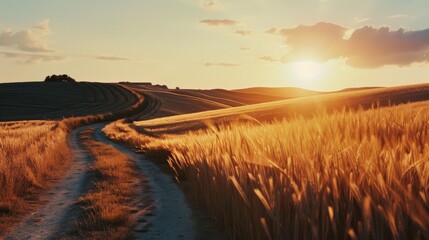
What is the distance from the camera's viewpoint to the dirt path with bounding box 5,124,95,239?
326 inches

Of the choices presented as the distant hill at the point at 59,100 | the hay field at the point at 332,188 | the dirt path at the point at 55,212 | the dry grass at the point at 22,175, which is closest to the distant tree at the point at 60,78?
the distant hill at the point at 59,100

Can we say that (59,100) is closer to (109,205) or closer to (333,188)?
(109,205)

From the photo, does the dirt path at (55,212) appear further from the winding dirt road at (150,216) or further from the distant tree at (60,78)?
the distant tree at (60,78)

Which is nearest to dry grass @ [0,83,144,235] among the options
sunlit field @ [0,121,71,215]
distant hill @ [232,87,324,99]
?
sunlit field @ [0,121,71,215]

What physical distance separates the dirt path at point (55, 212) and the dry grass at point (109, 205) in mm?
328

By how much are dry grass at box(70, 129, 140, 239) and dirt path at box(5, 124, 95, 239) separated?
33cm

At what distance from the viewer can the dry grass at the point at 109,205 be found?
25.8 ft

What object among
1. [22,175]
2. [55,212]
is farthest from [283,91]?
[55,212]

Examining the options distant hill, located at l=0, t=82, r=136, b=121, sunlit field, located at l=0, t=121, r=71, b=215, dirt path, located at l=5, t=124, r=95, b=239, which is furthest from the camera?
distant hill, located at l=0, t=82, r=136, b=121

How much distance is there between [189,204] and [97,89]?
10700 centimetres

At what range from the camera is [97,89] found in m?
113

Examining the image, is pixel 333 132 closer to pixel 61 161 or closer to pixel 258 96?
pixel 61 161

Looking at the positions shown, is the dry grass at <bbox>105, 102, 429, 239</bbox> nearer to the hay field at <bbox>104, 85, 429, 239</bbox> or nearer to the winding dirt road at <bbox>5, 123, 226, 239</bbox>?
the hay field at <bbox>104, 85, 429, 239</bbox>

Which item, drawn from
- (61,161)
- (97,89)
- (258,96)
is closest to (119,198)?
(61,161)
